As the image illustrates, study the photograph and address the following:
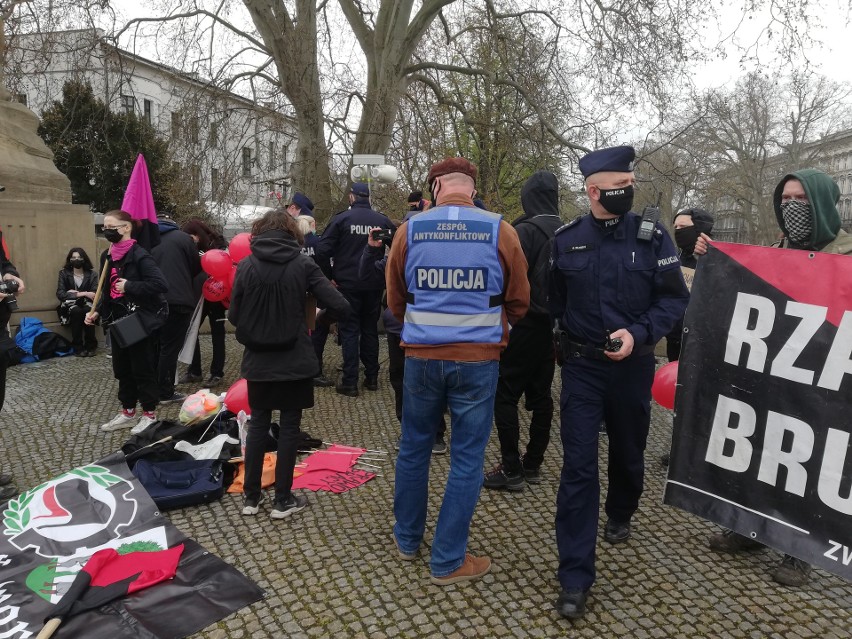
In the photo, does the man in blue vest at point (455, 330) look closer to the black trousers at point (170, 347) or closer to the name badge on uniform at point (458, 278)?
the name badge on uniform at point (458, 278)

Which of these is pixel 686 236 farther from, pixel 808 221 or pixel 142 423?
pixel 142 423

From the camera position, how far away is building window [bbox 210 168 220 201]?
37.9 ft

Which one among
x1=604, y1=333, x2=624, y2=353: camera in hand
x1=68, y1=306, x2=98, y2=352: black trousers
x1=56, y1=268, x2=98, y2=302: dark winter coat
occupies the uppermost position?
x1=604, y1=333, x2=624, y2=353: camera in hand

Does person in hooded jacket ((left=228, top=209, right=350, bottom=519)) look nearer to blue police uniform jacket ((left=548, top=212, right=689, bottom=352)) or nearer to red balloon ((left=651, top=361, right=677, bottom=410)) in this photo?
blue police uniform jacket ((left=548, top=212, right=689, bottom=352))

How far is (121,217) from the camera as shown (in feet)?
17.6

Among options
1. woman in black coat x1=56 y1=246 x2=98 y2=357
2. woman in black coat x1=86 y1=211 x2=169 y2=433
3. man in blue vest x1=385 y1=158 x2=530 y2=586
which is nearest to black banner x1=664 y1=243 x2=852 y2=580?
man in blue vest x1=385 y1=158 x2=530 y2=586

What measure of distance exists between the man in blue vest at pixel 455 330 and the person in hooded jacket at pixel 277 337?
801 mm

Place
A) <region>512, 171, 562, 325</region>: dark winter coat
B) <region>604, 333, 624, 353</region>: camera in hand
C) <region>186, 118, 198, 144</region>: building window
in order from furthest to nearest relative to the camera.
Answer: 1. <region>186, 118, 198, 144</region>: building window
2. <region>512, 171, 562, 325</region>: dark winter coat
3. <region>604, 333, 624, 353</region>: camera in hand

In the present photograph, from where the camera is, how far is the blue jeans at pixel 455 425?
3.09 metres

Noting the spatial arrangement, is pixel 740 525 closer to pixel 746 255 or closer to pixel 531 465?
pixel 746 255

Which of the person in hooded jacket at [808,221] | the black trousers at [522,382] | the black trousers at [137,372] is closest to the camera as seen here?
the person in hooded jacket at [808,221]

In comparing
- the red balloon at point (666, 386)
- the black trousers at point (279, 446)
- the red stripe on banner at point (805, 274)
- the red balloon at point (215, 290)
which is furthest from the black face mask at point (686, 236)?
the red balloon at point (215, 290)

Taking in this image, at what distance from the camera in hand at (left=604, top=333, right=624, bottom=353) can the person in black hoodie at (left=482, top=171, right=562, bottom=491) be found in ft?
3.80

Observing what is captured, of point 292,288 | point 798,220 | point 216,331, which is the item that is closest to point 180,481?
point 292,288
